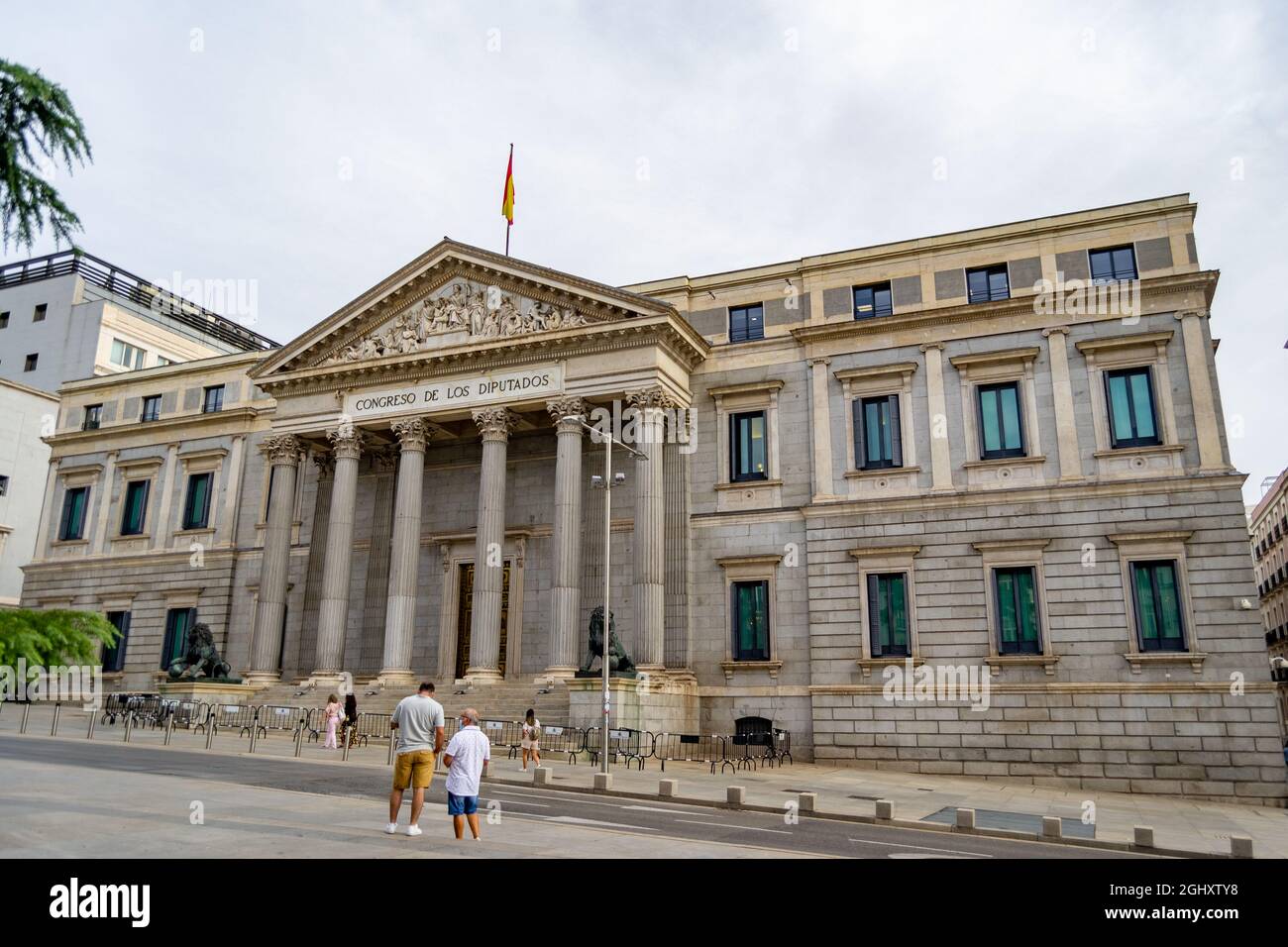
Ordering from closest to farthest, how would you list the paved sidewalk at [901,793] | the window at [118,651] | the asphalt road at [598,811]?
the asphalt road at [598,811] → the paved sidewalk at [901,793] → the window at [118,651]

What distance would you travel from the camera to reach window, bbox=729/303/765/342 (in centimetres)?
3784

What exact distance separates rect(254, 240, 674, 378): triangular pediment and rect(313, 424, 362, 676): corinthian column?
11.7ft

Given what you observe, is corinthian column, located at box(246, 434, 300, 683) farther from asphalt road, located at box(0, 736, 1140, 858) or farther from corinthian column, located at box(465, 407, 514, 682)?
asphalt road, located at box(0, 736, 1140, 858)

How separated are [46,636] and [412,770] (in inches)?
213

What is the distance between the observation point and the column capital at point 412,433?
125 feet

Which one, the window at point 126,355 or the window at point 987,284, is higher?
the window at point 126,355

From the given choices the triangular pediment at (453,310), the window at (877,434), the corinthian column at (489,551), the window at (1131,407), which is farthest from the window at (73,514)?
the window at (1131,407)

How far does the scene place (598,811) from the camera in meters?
17.9

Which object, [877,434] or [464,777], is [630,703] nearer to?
[877,434]

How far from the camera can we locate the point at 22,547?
58750 millimetres

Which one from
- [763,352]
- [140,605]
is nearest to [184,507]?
[140,605]

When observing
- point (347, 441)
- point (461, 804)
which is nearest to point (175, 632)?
point (347, 441)

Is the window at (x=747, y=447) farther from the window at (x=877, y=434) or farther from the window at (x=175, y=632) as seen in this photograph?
the window at (x=175, y=632)

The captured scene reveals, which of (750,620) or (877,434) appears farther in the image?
(750,620)
